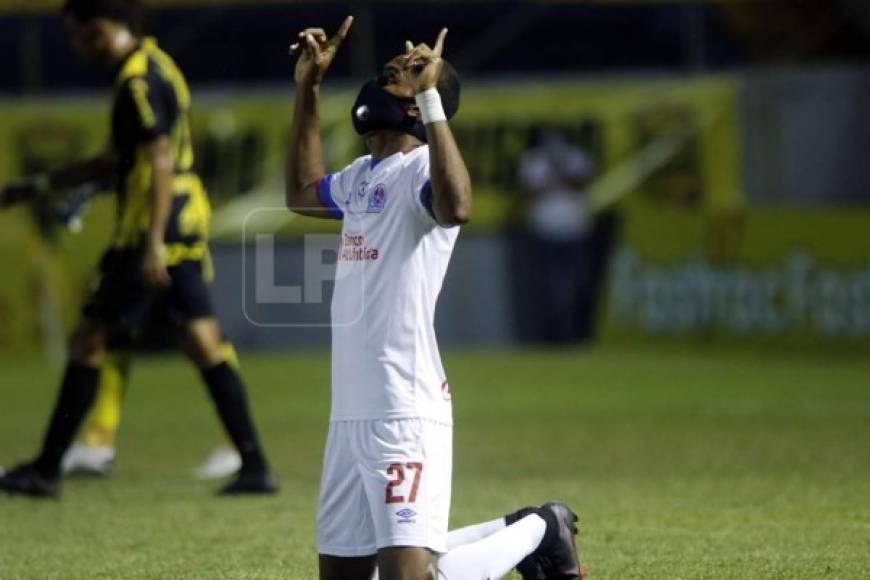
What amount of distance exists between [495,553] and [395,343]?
0.85 metres

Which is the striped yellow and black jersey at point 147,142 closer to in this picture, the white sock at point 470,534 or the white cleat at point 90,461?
the white cleat at point 90,461

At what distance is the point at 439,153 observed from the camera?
225 inches

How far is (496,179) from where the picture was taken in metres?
21.1

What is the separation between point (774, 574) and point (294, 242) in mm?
11830

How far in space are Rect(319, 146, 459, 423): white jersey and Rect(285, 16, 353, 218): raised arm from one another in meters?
0.45

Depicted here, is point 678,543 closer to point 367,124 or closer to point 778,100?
point 367,124

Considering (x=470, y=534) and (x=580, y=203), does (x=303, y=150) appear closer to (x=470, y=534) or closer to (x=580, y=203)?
(x=470, y=534)

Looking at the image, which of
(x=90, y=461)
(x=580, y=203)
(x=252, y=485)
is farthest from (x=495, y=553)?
(x=580, y=203)

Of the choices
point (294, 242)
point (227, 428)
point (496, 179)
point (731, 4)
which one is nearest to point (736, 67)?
point (731, 4)

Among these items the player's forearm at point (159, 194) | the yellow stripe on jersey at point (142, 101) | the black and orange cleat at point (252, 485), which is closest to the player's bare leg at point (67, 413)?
the player's forearm at point (159, 194)

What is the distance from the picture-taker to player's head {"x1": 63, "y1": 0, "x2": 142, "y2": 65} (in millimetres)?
9805

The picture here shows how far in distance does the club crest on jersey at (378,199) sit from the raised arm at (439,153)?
0.81 feet

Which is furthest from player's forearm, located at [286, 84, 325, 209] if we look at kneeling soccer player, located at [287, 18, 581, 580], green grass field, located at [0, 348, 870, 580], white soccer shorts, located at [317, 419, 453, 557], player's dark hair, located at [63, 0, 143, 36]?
player's dark hair, located at [63, 0, 143, 36]

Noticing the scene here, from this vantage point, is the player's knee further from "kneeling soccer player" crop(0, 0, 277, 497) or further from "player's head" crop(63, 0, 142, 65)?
"player's head" crop(63, 0, 142, 65)
